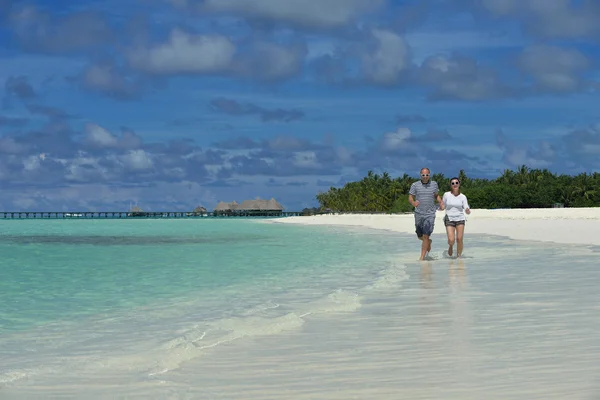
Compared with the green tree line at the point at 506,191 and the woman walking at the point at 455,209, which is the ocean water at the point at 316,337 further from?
the green tree line at the point at 506,191

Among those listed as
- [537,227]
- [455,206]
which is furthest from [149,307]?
[537,227]

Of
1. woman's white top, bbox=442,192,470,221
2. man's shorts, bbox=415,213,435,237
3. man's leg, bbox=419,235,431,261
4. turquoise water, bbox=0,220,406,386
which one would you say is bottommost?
turquoise water, bbox=0,220,406,386

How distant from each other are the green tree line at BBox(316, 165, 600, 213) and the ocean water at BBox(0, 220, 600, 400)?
371 ft

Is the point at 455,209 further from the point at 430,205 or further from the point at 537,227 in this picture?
the point at 537,227

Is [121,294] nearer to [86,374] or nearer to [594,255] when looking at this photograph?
[86,374]

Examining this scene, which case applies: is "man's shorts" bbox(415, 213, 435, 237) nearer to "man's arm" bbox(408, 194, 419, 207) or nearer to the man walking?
the man walking

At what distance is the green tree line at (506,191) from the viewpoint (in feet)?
408

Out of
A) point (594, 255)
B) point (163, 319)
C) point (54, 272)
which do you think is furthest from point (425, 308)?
point (54, 272)

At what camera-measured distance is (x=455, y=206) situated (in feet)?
56.5

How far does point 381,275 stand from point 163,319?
610 centimetres

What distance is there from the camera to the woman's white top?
17.1 meters

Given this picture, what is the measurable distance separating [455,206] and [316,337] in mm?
10474

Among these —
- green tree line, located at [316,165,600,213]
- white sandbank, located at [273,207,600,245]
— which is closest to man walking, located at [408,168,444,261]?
white sandbank, located at [273,207,600,245]

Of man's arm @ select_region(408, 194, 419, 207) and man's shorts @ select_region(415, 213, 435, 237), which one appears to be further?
man's shorts @ select_region(415, 213, 435, 237)
